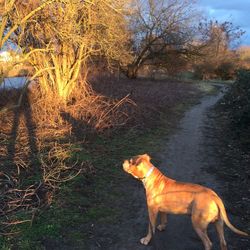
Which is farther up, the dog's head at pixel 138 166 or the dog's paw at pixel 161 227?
the dog's head at pixel 138 166

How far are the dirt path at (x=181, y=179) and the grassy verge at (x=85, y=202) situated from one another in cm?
35

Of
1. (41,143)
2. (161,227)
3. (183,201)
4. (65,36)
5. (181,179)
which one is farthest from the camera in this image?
(65,36)

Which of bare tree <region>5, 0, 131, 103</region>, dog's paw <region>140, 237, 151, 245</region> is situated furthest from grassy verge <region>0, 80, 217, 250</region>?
bare tree <region>5, 0, 131, 103</region>

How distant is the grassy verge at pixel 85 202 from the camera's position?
6.02 metres

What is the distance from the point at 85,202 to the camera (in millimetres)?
7441

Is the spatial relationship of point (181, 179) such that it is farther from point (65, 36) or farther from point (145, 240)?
point (65, 36)

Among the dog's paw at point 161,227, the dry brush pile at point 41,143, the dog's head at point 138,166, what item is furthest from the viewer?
the dry brush pile at point 41,143

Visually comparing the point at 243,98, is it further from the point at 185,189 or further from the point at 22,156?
the point at 185,189

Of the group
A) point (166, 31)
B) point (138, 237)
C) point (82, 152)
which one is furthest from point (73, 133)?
point (166, 31)

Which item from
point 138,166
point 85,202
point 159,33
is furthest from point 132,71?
point 138,166

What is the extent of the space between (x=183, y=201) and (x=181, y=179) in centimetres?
349

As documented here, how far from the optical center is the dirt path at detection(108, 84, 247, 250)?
236 inches

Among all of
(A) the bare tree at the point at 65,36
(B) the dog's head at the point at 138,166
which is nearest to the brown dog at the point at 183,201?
(B) the dog's head at the point at 138,166

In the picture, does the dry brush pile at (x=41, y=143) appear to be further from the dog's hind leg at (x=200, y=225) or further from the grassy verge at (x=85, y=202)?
the dog's hind leg at (x=200, y=225)
